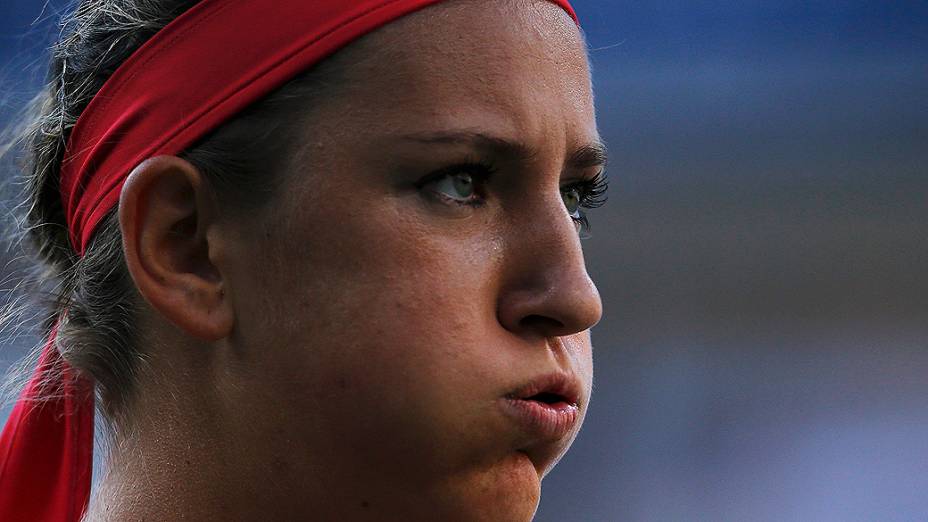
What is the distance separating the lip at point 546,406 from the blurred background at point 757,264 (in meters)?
2.79

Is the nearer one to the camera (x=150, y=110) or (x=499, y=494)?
(x=499, y=494)

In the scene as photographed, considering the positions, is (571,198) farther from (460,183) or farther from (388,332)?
(388,332)

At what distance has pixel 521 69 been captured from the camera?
1093mm

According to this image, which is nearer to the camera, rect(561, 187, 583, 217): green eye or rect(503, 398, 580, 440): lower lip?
rect(503, 398, 580, 440): lower lip

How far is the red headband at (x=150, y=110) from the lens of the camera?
1085 millimetres

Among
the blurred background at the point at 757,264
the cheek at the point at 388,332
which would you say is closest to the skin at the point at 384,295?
the cheek at the point at 388,332

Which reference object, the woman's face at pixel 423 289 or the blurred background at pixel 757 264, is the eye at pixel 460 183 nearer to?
the woman's face at pixel 423 289

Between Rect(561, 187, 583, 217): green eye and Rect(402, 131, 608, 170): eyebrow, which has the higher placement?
Rect(402, 131, 608, 170): eyebrow

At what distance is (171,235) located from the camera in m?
1.10

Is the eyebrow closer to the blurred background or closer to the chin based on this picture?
the chin

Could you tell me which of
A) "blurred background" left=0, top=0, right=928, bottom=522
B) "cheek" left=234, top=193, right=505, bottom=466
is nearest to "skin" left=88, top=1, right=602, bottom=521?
"cheek" left=234, top=193, right=505, bottom=466

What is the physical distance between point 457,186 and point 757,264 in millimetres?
3376

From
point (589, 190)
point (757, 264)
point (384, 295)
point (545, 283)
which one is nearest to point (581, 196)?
point (589, 190)

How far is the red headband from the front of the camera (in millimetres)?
1085
